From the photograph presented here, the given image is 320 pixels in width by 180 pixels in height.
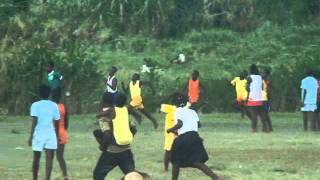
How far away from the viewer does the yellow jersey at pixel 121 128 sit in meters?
11.1

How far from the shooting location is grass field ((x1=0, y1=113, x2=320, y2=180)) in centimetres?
1397

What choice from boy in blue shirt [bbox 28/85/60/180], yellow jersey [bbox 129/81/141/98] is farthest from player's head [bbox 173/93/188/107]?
yellow jersey [bbox 129/81/141/98]

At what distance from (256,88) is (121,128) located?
10.6 metres

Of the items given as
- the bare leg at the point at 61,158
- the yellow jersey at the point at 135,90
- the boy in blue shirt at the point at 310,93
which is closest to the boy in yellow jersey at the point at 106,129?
the bare leg at the point at 61,158

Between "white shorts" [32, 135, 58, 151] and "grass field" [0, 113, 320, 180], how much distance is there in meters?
1.34

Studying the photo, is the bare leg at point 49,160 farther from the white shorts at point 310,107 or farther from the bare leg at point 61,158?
the white shorts at point 310,107

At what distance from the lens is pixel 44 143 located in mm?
12125

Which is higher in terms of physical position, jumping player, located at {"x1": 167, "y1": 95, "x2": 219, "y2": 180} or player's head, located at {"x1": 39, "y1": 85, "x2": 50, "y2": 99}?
player's head, located at {"x1": 39, "y1": 85, "x2": 50, "y2": 99}

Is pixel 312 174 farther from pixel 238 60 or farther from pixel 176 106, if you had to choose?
pixel 238 60

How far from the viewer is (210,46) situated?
126 ft

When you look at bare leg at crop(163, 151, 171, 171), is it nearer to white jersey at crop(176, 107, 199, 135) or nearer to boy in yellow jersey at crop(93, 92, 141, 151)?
white jersey at crop(176, 107, 199, 135)

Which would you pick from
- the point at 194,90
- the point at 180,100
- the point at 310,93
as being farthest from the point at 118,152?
the point at 194,90

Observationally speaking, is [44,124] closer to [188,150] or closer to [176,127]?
[176,127]

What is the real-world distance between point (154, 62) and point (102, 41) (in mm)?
3547
